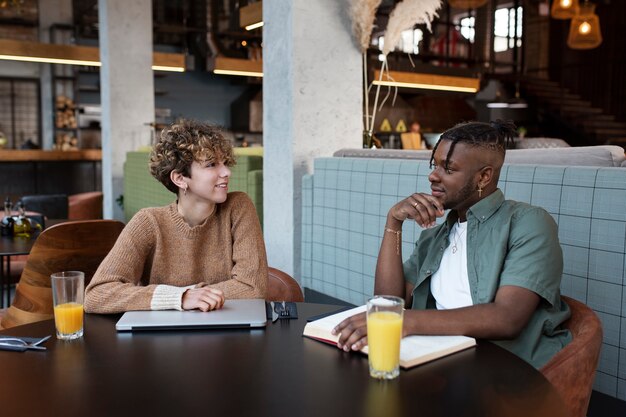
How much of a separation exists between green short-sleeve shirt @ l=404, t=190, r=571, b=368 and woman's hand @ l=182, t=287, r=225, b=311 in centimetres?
59

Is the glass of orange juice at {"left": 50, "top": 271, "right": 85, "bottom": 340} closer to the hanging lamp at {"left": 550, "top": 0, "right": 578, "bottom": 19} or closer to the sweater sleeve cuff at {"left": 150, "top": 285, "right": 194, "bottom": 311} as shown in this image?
the sweater sleeve cuff at {"left": 150, "top": 285, "right": 194, "bottom": 311}

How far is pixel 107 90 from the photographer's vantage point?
6582 mm

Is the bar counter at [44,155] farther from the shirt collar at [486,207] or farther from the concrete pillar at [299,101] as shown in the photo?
the shirt collar at [486,207]

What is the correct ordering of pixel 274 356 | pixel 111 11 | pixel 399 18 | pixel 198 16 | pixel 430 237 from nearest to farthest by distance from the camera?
pixel 274 356
pixel 430 237
pixel 399 18
pixel 111 11
pixel 198 16

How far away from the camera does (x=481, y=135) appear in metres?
1.53

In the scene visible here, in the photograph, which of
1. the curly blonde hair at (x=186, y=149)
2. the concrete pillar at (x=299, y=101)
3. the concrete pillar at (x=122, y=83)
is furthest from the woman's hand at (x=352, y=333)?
the concrete pillar at (x=122, y=83)

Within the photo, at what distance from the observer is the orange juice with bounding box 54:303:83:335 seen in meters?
1.27

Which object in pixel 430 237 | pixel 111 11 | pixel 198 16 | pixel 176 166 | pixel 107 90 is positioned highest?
pixel 198 16

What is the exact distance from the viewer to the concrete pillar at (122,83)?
6.50m

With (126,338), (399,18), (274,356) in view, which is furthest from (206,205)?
(399,18)

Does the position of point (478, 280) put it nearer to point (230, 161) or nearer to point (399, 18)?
point (230, 161)

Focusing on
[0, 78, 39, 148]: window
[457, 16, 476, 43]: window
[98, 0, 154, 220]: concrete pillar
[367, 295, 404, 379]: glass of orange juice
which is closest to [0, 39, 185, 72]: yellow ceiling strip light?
[98, 0, 154, 220]: concrete pillar

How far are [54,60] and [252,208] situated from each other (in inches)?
242

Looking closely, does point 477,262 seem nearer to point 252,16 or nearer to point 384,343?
point 384,343
